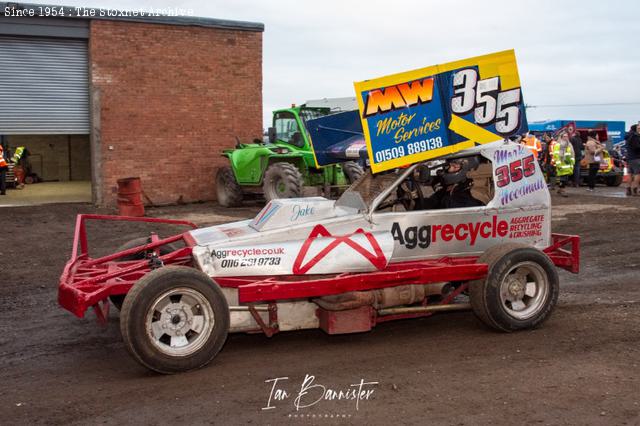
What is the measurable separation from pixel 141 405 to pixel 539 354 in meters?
2.99

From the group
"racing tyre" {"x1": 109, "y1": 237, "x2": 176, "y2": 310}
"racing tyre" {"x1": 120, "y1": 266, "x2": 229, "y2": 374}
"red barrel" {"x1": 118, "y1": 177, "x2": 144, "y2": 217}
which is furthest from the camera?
"red barrel" {"x1": 118, "y1": 177, "x2": 144, "y2": 217}

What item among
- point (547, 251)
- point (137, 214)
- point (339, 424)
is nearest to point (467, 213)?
point (547, 251)

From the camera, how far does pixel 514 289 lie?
231 inches

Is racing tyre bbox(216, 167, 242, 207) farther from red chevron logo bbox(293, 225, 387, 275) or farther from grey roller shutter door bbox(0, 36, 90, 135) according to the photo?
red chevron logo bbox(293, 225, 387, 275)

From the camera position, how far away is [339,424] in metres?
4.09

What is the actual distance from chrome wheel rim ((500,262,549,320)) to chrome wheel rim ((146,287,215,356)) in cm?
254

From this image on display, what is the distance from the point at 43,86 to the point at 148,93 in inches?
97.1

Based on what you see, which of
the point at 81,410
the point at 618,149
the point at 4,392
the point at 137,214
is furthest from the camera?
the point at 618,149

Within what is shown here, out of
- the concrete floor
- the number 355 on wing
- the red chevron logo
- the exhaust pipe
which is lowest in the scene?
the exhaust pipe

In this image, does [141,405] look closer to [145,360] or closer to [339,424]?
[145,360]

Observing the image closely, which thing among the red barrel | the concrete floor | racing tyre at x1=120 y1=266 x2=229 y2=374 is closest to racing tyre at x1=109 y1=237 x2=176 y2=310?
racing tyre at x1=120 y1=266 x2=229 y2=374

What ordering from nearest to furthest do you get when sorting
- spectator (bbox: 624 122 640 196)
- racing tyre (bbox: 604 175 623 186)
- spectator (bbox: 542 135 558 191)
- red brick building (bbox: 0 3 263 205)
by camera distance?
red brick building (bbox: 0 3 263 205), spectator (bbox: 624 122 640 196), spectator (bbox: 542 135 558 191), racing tyre (bbox: 604 175 623 186)

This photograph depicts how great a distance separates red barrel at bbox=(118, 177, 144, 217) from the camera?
14.5 metres

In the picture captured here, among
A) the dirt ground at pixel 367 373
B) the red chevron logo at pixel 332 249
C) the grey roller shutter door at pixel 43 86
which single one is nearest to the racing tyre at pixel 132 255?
the dirt ground at pixel 367 373
